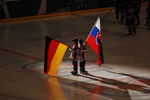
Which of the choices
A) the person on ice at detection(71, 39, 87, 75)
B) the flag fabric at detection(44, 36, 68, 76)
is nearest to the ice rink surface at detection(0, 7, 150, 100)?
the person on ice at detection(71, 39, 87, 75)

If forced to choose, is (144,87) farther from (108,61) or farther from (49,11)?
(49,11)

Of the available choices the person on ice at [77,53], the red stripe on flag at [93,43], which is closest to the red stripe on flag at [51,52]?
the person on ice at [77,53]

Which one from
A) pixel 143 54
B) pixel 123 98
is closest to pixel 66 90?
pixel 123 98

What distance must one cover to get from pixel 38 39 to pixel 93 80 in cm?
641

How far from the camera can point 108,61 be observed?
14258 mm

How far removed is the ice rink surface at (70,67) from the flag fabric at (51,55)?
39 cm

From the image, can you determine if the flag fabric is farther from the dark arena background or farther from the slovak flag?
the dark arena background

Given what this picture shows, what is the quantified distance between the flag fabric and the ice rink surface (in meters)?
0.39

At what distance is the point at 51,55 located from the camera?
1170cm

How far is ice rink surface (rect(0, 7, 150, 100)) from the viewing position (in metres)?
11.0

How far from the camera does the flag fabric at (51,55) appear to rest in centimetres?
1166

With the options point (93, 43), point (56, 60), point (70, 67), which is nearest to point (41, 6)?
point (70, 67)

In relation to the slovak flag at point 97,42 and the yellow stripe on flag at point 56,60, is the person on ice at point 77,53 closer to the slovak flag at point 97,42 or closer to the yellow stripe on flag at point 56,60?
the slovak flag at point 97,42

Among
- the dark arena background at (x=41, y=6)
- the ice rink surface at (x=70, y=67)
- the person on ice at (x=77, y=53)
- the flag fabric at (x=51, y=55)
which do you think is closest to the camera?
the ice rink surface at (x=70, y=67)
